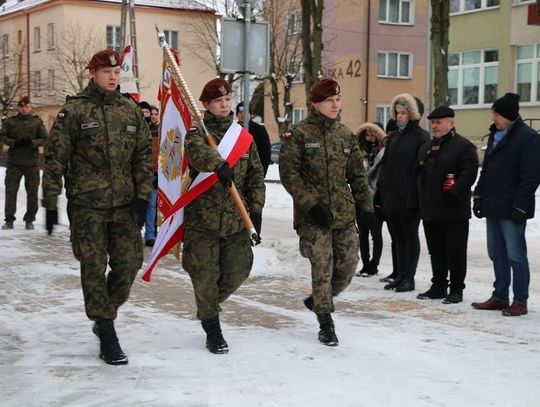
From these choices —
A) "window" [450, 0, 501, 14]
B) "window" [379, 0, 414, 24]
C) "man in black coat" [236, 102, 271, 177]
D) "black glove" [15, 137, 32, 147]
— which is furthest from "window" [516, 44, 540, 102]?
"man in black coat" [236, 102, 271, 177]

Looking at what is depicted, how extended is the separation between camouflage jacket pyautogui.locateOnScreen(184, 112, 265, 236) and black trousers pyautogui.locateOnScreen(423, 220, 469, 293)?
2.69 meters

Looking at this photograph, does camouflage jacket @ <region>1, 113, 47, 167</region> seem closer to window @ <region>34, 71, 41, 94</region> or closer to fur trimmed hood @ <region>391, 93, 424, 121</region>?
fur trimmed hood @ <region>391, 93, 424, 121</region>

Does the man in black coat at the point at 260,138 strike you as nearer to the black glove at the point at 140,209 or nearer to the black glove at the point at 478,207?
the black glove at the point at 478,207

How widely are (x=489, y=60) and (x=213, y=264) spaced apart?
29.4 m

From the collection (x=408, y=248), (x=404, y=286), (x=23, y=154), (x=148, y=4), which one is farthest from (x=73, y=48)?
(x=404, y=286)

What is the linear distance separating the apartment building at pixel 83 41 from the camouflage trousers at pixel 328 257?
141 feet

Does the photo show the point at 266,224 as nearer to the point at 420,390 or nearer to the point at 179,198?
the point at 179,198

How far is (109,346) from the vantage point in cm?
581

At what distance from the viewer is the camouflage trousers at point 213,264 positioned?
614cm

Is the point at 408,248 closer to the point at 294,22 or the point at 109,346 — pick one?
the point at 109,346

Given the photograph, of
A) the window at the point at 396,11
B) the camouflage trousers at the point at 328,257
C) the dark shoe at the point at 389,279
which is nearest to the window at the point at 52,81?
the window at the point at 396,11

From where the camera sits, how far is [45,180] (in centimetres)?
587

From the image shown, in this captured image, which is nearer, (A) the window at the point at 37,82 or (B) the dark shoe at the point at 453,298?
(B) the dark shoe at the point at 453,298

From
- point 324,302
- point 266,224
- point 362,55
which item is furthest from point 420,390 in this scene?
point 362,55
